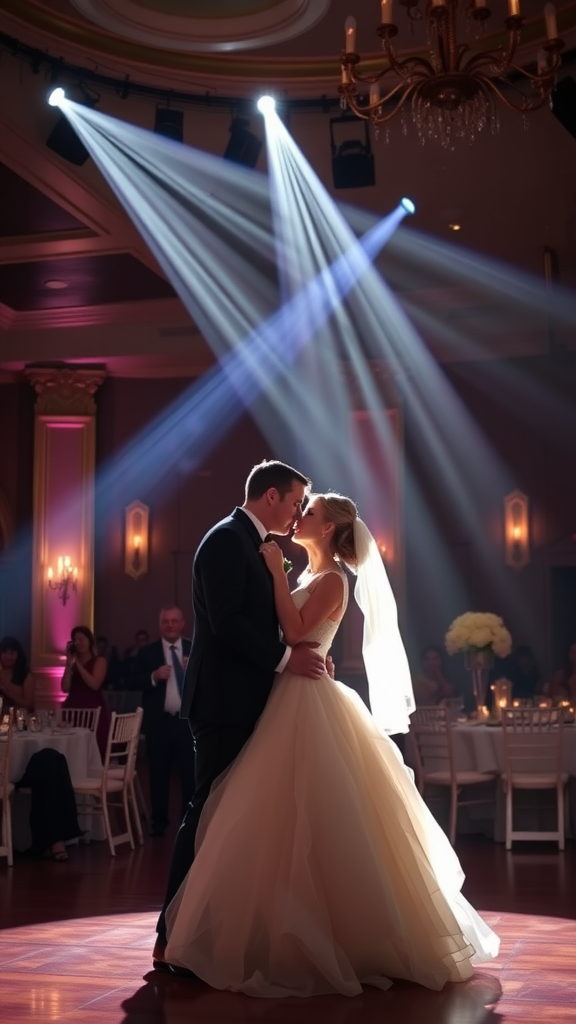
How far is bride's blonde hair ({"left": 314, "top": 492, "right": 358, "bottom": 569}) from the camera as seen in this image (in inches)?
165

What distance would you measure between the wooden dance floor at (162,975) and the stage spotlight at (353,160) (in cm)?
485

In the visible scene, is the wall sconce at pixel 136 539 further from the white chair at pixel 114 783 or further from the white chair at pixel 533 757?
the white chair at pixel 533 757

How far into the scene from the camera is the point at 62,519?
12.8 m

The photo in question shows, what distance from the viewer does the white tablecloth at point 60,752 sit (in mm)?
7262

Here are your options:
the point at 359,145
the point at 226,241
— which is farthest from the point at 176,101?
Result: the point at 226,241

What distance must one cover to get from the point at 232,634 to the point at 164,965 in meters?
1.12

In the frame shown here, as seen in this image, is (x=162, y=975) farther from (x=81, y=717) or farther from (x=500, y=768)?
(x=81, y=717)

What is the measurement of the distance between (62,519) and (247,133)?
5.60 meters

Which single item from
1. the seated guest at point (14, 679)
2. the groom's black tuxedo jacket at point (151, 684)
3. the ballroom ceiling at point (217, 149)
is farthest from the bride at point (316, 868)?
the seated guest at point (14, 679)

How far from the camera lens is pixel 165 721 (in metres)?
8.04

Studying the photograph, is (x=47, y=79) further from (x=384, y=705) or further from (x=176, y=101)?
(x=384, y=705)

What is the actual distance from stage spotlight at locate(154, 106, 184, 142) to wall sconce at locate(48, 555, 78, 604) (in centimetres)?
554

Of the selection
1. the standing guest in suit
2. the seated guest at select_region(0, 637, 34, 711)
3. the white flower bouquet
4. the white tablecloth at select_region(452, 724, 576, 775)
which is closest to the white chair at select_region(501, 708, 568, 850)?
the white tablecloth at select_region(452, 724, 576, 775)

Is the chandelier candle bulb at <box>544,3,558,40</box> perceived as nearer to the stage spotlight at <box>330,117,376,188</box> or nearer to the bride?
the stage spotlight at <box>330,117,376,188</box>
